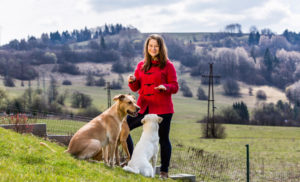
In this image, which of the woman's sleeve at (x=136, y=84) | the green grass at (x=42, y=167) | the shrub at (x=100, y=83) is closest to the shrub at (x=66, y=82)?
the shrub at (x=100, y=83)

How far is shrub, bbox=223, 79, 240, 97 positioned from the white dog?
167m

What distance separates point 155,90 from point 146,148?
124 cm

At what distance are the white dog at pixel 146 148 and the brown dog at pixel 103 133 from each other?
0.39 metres

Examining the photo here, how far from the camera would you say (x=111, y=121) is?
327 inches

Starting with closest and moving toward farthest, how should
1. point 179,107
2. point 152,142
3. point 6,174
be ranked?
point 6,174
point 152,142
point 179,107

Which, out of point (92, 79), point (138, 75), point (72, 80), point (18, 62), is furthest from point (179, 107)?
point (138, 75)

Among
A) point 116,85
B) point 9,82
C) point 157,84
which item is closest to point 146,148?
point 157,84

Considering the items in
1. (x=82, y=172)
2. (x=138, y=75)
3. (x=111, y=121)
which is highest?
(x=138, y=75)

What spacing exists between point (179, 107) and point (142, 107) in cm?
13030

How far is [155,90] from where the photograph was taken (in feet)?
27.3

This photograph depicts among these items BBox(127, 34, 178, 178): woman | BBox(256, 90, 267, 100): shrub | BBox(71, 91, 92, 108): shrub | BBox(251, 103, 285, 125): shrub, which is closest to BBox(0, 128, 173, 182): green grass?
BBox(127, 34, 178, 178): woman

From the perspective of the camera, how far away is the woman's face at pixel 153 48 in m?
8.29

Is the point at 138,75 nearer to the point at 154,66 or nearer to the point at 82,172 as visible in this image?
the point at 154,66

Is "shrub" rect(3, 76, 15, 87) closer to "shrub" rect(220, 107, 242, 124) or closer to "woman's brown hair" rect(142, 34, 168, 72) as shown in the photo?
"shrub" rect(220, 107, 242, 124)
